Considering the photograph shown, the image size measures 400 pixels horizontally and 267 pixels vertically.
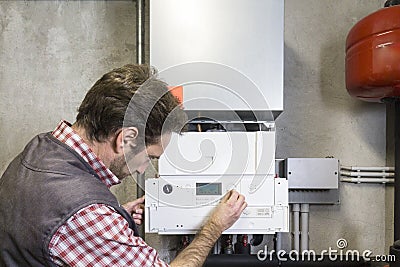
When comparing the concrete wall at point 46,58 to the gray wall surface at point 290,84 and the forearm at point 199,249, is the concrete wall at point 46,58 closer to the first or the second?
the gray wall surface at point 290,84

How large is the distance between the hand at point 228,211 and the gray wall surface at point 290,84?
1.62 feet

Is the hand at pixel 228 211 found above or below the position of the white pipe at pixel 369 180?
below

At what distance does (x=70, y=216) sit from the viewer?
82cm

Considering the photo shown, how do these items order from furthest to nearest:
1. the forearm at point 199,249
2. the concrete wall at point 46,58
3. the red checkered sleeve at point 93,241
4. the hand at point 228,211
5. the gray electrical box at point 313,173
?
the concrete wall at point 46,58 < the gray electrical box at point 313,173 < the hand at point 228,211 < the forearm at point 199,249 < the red checkered sleeve at point 93,241

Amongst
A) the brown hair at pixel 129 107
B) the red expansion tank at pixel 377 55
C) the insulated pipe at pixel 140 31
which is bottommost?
the brown hair at pixel 129 107

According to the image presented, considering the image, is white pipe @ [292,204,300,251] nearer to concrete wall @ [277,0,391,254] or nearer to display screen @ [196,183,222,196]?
concrete wall @ [277,0,391,254]

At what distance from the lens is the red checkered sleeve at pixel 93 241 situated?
82 cm

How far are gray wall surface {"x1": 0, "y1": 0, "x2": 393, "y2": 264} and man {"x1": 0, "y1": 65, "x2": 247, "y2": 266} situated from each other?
846 mm

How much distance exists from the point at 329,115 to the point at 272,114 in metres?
0.41

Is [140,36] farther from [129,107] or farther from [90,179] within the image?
[90,179]

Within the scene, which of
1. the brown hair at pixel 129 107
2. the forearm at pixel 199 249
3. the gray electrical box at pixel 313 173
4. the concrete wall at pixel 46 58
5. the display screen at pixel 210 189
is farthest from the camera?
the concrete wall at pixel 46 58

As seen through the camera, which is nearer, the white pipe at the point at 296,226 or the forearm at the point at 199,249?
the forearm at the point at 199,249

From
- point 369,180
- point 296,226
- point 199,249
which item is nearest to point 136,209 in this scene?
point 199,249

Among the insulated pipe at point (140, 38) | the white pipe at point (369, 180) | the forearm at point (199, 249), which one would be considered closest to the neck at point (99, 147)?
the forearm at point (199, 249)
